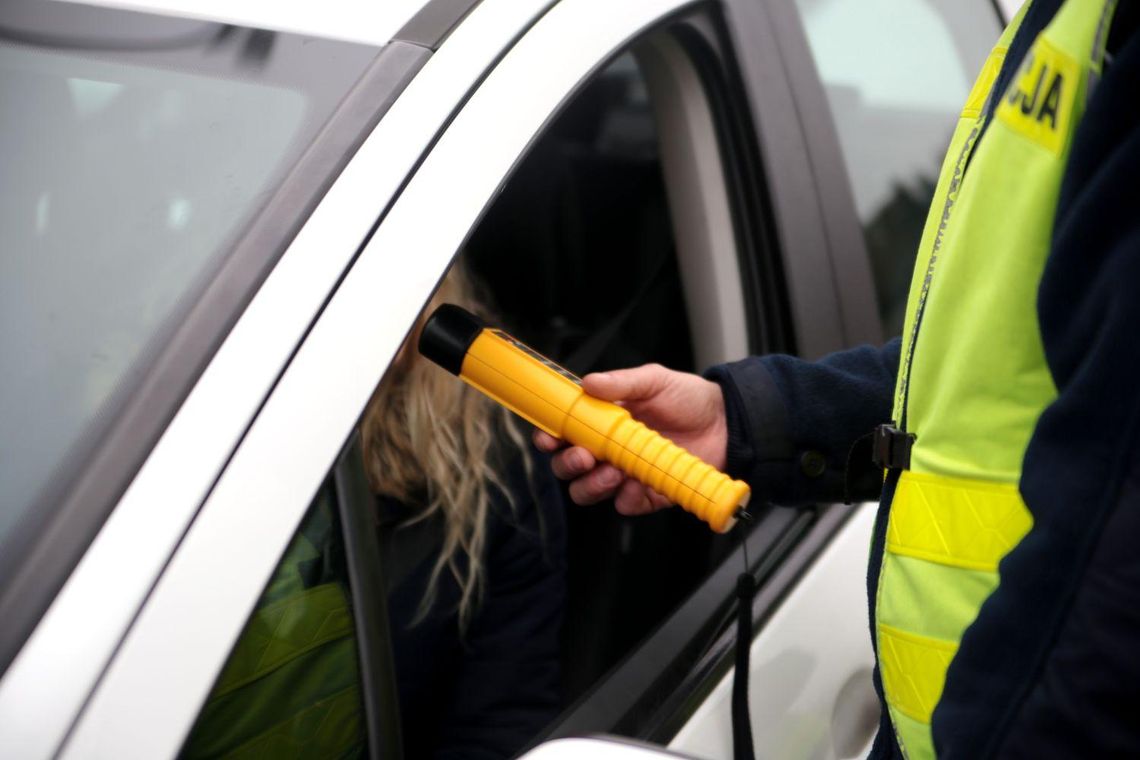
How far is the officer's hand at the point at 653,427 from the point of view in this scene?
137cm

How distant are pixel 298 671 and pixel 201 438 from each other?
28 centimetres

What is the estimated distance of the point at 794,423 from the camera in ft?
4.61

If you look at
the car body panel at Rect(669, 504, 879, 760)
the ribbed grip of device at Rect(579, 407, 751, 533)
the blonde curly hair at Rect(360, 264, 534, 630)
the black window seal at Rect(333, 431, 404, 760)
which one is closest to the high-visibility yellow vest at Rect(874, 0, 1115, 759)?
the ribbed grip of device at Rect(579, 407, 751, 533)

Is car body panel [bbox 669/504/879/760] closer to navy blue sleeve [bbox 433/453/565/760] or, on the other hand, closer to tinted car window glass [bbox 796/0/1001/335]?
navy blue sleeve [bbox 433/453/565/760]

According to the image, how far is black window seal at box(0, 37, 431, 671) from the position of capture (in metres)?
0.81

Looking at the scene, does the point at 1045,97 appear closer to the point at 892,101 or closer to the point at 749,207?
the point at 749,207

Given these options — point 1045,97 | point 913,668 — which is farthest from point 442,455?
point 1045,97

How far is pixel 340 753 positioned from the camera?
3.59 ft

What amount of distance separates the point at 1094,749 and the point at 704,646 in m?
0.69

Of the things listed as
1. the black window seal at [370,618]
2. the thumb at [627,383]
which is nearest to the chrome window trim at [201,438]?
the black window seal at [370,618]

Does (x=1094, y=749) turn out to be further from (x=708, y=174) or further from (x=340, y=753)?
(x=708, y=174)

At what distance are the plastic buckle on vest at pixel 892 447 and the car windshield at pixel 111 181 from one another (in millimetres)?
548

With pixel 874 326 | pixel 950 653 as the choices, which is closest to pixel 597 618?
pixel 874 326

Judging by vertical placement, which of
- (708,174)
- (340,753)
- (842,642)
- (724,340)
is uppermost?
(708,174)
